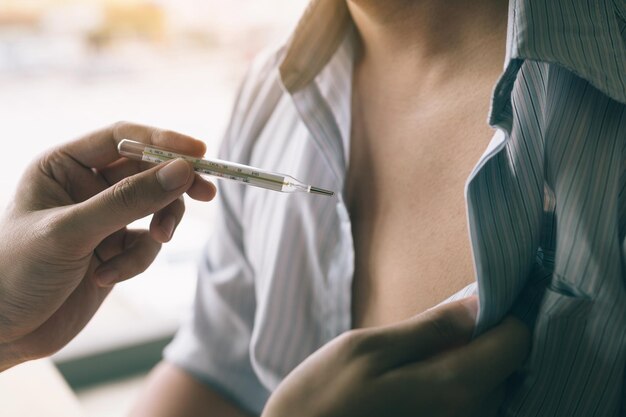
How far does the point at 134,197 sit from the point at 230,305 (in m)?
0.40

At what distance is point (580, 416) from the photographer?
561 mm

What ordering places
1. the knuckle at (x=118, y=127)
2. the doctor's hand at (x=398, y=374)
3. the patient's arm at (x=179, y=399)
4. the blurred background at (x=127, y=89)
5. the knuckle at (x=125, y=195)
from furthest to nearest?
the blurred background at (x=127, y=89), the patient's arm at (x=179, y=399), the knuckle at (x=118, y=127), the knuckle at (x=125, y=195), the doctor's hand at (x=398, y=374)

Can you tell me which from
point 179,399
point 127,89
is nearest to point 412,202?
point 179,399

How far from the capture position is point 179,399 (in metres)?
0.90

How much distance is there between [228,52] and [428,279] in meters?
2.08

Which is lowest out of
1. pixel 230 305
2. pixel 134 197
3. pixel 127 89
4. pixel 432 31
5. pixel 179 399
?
pixel 179 399

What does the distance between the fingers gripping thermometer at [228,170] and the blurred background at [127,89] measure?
33.3 inches

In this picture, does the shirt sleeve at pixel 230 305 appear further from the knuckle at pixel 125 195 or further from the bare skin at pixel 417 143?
the knuckle at pixel 125 195

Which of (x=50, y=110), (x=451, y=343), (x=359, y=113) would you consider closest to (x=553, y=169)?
(x=451, y=343)

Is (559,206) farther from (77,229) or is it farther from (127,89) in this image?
(127,89)

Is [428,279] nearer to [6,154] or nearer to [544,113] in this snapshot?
[544,113]

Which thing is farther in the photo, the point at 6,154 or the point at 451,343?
the point at 6,154

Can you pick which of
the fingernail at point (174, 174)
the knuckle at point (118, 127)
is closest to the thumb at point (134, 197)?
the fingernail at point (174, 174)

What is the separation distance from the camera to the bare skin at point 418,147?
0.68 metres
